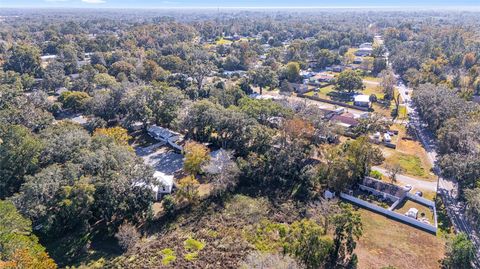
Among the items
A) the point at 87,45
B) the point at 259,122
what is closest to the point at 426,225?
the point at 259,122

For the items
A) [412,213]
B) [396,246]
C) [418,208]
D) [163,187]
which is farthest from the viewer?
[163,187]

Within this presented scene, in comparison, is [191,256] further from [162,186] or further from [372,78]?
[372,78]

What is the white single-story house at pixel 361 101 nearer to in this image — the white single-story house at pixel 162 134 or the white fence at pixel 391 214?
the white fence at pixel 391 214

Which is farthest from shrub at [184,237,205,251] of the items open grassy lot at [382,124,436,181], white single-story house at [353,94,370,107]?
white single-story house at [353,94,370,107]

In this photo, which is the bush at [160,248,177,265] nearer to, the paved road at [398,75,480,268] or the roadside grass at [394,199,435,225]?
the roadside grass at [394,199,435,225]

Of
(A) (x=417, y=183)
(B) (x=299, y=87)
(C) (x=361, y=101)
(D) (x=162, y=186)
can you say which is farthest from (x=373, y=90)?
→ (D) (x=162, y=186)

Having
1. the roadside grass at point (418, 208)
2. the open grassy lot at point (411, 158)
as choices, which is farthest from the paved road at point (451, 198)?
the roadside grass at point (418, 208)

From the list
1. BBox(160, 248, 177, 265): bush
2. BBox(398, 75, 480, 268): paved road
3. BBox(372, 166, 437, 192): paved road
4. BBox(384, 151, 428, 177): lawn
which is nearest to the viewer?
BBox(160, 248, 177, 265): bush
